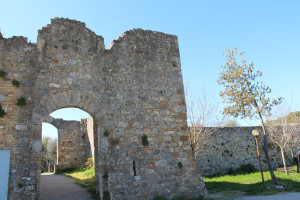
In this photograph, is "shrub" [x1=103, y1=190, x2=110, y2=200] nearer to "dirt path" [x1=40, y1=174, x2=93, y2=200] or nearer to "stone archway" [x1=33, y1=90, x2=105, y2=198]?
"stone archway" [x1=33, y1=90, x2=105, y2=198]

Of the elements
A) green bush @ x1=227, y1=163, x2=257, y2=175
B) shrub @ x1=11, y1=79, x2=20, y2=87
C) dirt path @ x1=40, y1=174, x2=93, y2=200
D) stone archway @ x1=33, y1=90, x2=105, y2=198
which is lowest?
green bush @ x1=227, y1=163, x2=257, y2=175

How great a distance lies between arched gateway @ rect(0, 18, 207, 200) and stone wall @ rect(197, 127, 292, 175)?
6948 mm

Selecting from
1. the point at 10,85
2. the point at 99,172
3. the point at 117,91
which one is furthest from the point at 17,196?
the point at 117,91

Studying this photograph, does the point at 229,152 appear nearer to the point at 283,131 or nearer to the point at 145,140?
the point at 283,131

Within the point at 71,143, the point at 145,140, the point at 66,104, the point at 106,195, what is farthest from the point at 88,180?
the point at 71,143

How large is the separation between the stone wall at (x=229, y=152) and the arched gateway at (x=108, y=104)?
22.8 ft

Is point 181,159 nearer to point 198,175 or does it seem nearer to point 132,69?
point 198,175

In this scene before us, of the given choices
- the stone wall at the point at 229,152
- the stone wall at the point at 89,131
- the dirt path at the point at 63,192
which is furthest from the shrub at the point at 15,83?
the stone wall at the point at 229,152

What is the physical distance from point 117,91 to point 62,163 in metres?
10.6

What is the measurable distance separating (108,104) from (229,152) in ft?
37.1

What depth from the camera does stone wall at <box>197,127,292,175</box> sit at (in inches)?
590

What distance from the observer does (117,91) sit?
7773 mm

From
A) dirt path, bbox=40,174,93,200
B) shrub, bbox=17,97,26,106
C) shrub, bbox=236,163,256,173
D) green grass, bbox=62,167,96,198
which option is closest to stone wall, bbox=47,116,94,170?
green grass, bbox=62,167,96,198

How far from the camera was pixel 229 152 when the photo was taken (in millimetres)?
15875
